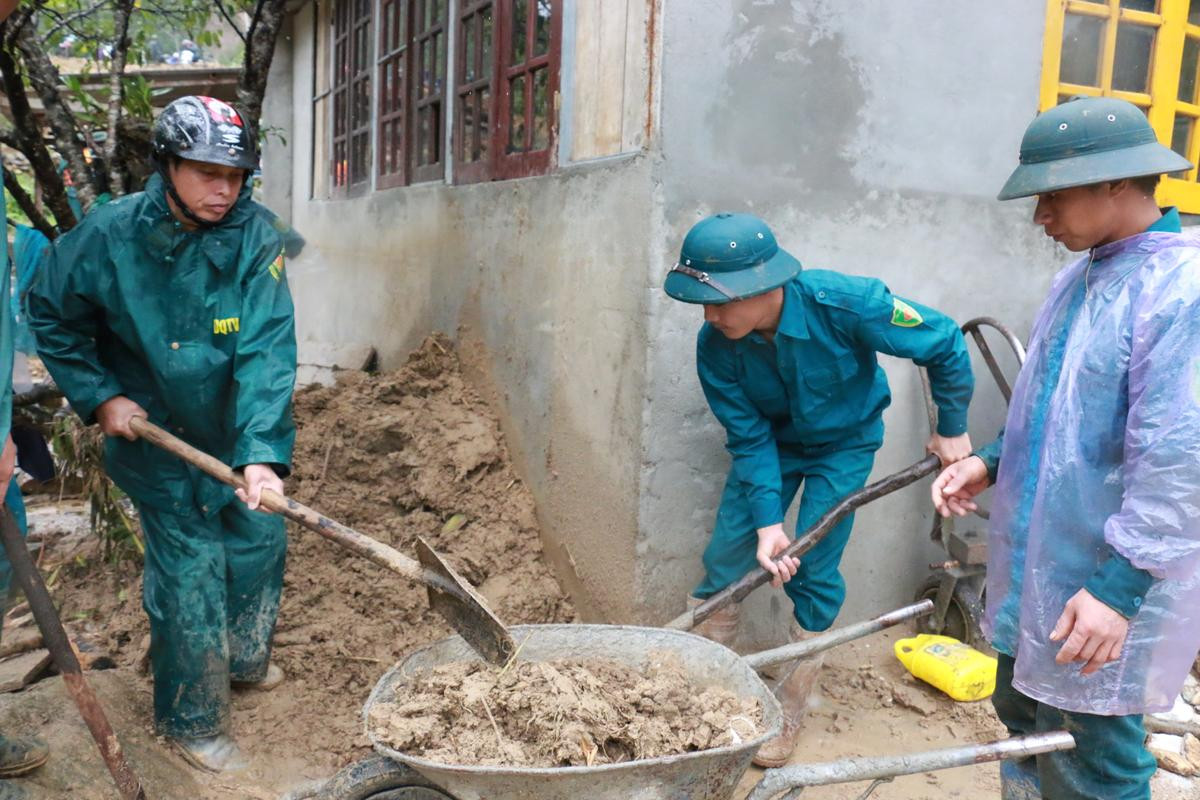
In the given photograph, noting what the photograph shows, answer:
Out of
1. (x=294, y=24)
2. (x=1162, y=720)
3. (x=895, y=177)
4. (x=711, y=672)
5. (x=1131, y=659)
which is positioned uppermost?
(x=294, y=24)

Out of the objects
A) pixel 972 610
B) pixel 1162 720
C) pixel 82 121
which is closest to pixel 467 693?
pixel 972 610

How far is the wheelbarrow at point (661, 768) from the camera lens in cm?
184

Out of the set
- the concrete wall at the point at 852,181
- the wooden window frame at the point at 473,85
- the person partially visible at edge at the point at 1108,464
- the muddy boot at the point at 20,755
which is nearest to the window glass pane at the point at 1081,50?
the concrete wall at the point at 852,181

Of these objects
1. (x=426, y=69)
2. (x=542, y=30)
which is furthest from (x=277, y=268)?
(x=426, y=69)

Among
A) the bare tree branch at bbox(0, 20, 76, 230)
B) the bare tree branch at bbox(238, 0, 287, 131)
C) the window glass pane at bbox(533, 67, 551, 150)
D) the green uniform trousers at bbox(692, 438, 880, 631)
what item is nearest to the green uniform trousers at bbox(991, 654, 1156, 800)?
the green uniform trousers at bbox(692, 438, 880, 631)

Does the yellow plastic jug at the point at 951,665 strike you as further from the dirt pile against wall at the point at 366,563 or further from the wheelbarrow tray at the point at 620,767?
the wheelbarrow tray at the point at 620,767

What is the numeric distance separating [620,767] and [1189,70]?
4497 mm

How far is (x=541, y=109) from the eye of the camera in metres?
4.23

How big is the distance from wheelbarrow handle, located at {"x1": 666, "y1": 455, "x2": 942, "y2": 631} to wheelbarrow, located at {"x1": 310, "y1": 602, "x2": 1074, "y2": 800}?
0.76 feet

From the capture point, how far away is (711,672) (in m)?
2.42

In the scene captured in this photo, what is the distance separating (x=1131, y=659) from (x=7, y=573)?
305cm

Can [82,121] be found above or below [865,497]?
above

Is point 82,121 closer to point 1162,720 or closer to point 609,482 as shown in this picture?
point 609,482

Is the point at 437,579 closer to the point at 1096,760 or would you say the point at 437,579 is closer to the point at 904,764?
the point at 904,764
